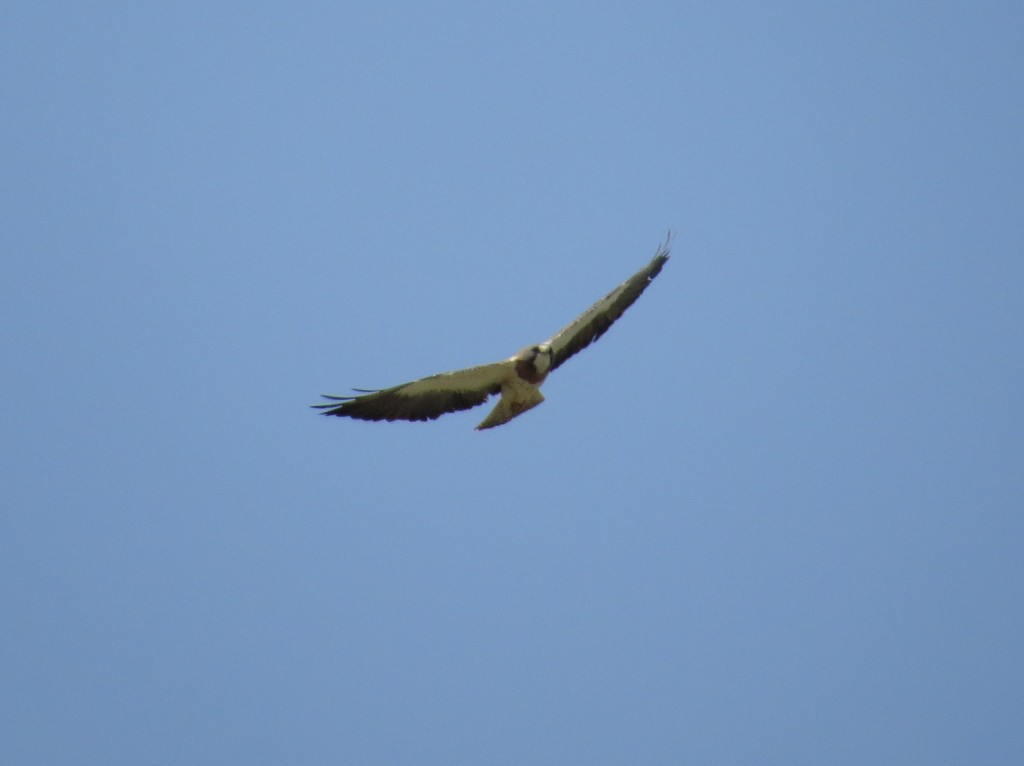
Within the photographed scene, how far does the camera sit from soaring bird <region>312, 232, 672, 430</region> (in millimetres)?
14109

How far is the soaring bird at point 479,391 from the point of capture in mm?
14109

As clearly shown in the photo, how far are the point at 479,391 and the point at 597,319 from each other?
1.51 meters

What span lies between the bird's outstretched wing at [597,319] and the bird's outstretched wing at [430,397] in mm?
709

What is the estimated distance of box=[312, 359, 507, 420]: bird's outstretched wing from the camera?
14062mm

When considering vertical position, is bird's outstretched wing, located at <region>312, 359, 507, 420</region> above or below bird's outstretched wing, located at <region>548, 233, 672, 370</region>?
below

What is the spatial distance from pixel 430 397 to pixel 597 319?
1994 mm

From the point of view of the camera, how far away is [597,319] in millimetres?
15031

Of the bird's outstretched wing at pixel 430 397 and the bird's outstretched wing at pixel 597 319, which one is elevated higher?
the bird's outstretched wing at pixel 597 319

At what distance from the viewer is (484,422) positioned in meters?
14.3

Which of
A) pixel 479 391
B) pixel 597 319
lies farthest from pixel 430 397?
pixel 597 319

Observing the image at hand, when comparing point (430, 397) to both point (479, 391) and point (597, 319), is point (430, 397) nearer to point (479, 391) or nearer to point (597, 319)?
point (479, 391)

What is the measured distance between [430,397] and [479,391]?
0.51 m

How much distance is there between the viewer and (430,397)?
14.4 m

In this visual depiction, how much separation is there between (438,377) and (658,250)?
320 cm
